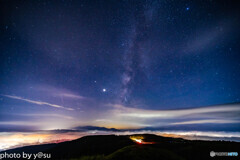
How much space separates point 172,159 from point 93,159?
51.4 feet

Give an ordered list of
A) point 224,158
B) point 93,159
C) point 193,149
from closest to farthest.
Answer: point 93,159 → point 224,158 → point 193,149

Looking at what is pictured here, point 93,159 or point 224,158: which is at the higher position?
point 93,159

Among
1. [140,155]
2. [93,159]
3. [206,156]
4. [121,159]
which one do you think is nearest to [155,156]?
[140,155]

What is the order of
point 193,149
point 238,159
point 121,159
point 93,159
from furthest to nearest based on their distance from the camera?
point 193,149 < point 238,159 < point 93,159 < point 121,159

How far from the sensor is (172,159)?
22250mm

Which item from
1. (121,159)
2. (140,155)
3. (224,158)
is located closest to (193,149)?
(224,158)

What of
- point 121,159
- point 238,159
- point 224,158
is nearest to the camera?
point 121,159

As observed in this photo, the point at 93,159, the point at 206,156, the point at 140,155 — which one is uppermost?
Answer: the point at 140,155

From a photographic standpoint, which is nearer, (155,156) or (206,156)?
(155,156)

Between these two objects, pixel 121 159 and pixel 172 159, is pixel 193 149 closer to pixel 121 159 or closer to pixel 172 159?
pixel 172 159

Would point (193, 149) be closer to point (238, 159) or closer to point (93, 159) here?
point (238, 159)

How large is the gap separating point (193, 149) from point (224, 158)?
7.50m

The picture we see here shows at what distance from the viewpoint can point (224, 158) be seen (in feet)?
97.0

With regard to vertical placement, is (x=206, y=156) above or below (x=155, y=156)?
below
